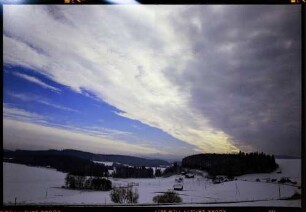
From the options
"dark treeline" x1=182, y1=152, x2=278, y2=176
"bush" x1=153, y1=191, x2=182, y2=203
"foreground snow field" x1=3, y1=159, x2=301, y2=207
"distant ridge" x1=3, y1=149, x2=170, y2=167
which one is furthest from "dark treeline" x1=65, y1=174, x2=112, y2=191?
"dark treeline" x1=182, y1=152, x2=278, y2=176

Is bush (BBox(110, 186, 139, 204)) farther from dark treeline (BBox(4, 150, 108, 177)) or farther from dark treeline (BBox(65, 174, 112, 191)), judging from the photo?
dark treeline (BBox(4, 150, 108, 177))

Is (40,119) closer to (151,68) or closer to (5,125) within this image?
(5,125)

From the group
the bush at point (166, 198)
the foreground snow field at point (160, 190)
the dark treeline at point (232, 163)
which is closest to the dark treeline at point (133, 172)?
the foreground snow field at point (160, 190)

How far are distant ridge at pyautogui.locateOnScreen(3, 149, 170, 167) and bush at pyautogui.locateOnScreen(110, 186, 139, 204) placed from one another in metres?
0.21

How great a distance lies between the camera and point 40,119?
3.07 meters

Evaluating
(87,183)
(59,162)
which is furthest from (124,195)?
(59,162)

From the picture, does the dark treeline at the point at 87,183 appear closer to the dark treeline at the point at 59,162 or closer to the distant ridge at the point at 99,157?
the dark treeline at the point at 59,162

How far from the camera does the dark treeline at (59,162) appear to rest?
3059 millimetres

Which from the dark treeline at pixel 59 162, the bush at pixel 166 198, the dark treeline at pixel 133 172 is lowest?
the bush at pixel 166 198

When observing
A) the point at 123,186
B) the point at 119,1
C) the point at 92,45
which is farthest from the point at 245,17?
the point at 123,186

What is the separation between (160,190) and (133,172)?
0.25 meters

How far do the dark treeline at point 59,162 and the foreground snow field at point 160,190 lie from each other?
44 millimetres

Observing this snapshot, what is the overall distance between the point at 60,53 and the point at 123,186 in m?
1.15

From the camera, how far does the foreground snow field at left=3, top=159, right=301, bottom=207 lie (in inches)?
120
